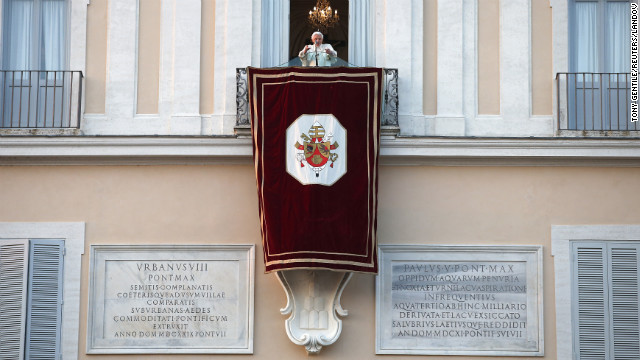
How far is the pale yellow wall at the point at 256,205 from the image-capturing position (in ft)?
49.9

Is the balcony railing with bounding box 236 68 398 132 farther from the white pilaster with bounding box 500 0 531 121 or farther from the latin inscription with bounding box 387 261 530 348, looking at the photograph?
the latin inscription with bounding box 387 261 530 348


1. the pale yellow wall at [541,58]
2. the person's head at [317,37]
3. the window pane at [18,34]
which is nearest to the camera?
the person's head at [317,37]

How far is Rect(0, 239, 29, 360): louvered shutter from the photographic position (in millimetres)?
15117

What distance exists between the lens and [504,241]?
15.2 metres

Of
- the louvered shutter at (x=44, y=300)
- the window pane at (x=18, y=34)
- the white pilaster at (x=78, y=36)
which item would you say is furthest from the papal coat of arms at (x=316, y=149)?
the window pane at (x=18, y=34)

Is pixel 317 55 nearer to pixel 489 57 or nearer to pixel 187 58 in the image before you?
pixel 187 58

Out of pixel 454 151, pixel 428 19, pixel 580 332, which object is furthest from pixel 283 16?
pixel 580 332

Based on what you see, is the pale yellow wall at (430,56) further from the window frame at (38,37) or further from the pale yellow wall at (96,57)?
the window frame at (38,37)

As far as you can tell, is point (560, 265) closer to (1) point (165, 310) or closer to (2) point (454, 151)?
(2) point (454, 151)

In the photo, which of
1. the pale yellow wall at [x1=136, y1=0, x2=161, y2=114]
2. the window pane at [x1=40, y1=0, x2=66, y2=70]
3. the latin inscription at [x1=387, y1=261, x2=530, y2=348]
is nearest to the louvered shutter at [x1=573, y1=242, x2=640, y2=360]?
the latin inscription at [x1=387, y1=261, x2=530, y2=348]

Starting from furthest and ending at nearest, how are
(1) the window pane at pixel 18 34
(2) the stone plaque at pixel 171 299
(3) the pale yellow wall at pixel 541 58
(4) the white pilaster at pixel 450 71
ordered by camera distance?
1. (1) the window pane at pixel 18 34
2. (3) the pale yellow wall at pixel 541 58
3. (4) the white pilaster at pixel 450 71
4. (2) the stone plaque at pixel 171 299

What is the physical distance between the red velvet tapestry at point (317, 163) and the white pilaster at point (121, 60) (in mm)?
1712

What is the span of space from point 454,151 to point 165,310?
425cm

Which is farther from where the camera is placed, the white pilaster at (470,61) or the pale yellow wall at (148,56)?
the pale yellow wall at (148,56)
